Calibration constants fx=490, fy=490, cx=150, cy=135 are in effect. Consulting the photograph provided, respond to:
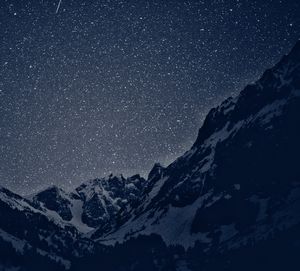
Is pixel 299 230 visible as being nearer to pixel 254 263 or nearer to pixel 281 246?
pixel 281 246

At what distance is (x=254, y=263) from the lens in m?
199

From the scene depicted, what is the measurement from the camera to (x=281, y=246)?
196 metres

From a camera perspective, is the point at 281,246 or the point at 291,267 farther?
the point at 281,246

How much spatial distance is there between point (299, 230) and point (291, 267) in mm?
24922

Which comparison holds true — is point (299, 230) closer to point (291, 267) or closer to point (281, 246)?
point (281, 246)

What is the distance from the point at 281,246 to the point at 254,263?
13.2 metres

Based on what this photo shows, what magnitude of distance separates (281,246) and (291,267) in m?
17.9

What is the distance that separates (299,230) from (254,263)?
22680 millimetres

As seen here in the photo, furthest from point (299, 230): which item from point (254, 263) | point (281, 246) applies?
point (254, 263)

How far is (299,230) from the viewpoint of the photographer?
199125 mm

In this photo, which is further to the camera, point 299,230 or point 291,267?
point 299,230

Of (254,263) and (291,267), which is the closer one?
(291,267)
